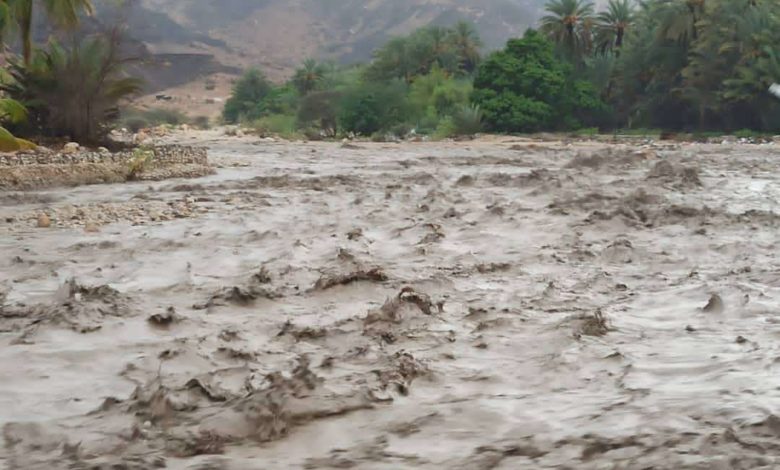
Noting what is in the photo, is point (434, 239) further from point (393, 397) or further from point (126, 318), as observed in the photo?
point (393, 397)

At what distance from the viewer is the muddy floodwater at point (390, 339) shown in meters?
2.87

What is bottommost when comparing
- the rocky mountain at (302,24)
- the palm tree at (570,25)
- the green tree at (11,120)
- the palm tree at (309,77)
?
the green tree at (11,120)

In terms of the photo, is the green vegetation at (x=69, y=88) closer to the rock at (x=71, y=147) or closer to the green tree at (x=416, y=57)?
the rock at (x=71, y=147)

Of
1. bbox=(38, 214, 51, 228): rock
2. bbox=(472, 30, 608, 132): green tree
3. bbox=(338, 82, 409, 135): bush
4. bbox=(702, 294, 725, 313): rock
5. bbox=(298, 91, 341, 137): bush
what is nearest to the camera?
bbox=(702, 294, 725, 313): rock

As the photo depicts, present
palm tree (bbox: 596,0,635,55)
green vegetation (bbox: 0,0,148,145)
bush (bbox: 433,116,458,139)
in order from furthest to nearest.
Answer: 1. palm tree (bbox: 596,0,635,55)
2. bush (bbox: 433,116,458,139)
3. green vegetation (bbox: 0,0,148,145)

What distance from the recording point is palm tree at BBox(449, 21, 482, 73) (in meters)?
50.3

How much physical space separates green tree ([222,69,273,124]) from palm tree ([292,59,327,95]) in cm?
256

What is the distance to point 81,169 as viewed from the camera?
12.1m

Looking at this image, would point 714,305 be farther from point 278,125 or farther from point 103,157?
point 278,125

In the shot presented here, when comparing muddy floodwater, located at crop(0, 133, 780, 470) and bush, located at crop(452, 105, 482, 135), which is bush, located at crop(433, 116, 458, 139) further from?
muddy floodwater, located at crop(0, 133, 780, 470)

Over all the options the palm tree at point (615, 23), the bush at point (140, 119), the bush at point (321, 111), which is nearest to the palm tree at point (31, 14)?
the bush at point (140, 119)

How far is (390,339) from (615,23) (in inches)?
1611

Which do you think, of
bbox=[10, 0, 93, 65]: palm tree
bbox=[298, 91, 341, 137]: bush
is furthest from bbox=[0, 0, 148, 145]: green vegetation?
bbox=[298, 91, 341, 137]: bush

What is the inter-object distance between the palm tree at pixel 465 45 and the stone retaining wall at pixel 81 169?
37.7 m
